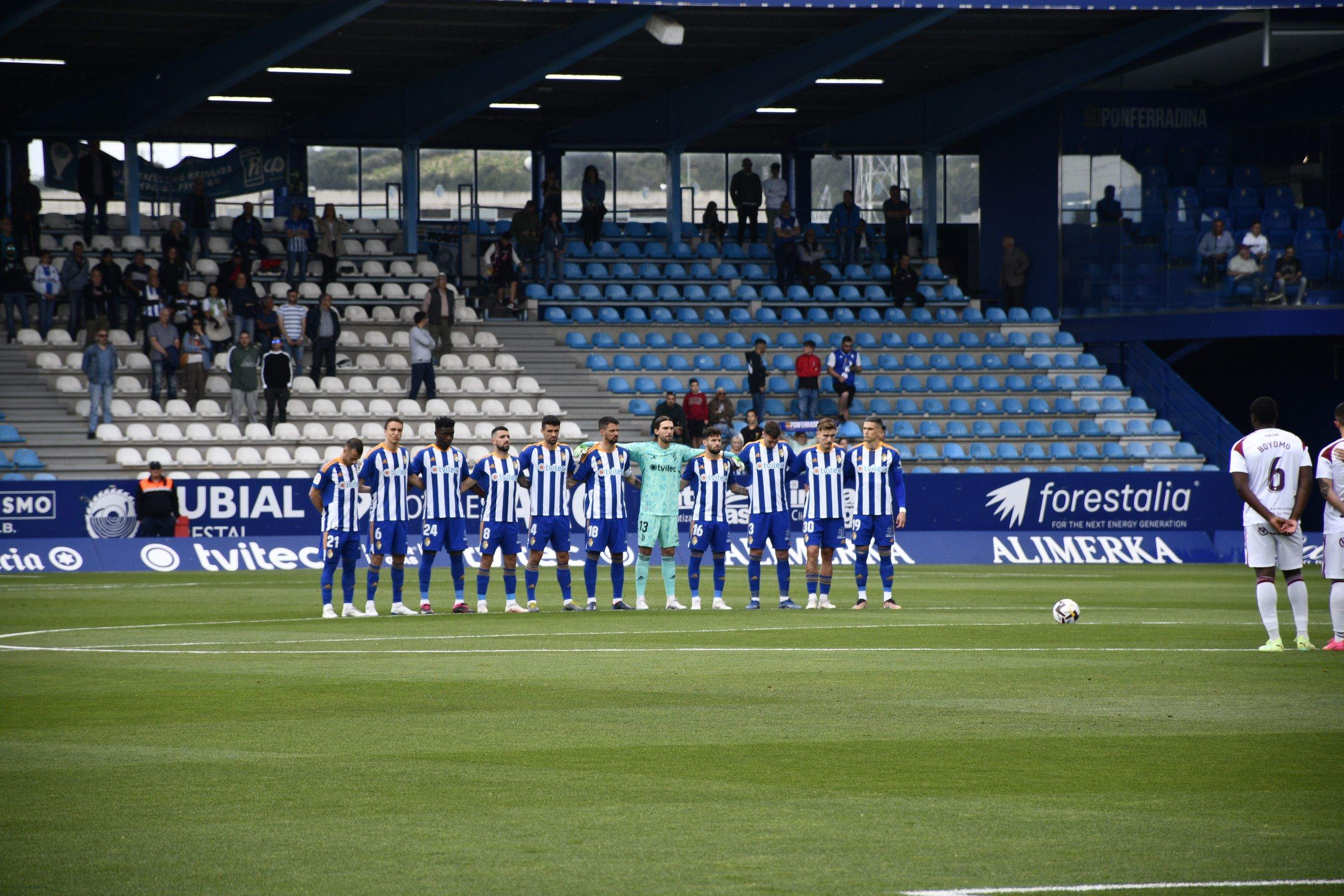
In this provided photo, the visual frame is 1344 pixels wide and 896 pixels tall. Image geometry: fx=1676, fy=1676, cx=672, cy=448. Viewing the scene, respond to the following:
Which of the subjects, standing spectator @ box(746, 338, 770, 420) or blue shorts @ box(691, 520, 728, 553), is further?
standing spectator @ box(746, 338, 770, 420)

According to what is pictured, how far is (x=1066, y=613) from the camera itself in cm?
1582

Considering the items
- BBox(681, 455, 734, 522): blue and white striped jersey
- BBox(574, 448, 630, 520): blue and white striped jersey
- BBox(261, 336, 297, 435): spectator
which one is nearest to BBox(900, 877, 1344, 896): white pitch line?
BBox(574, 448, 630, 520): blue and white striped jersey

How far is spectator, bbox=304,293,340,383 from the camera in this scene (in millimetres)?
31812

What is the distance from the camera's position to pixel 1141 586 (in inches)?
885

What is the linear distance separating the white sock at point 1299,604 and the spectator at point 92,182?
2758 centimetres

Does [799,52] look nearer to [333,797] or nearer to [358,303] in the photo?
[358,303]

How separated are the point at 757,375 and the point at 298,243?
10.2 meters

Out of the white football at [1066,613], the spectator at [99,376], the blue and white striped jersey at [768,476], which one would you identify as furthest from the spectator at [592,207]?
the white football at [1066,613]

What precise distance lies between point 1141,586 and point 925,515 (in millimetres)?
6838

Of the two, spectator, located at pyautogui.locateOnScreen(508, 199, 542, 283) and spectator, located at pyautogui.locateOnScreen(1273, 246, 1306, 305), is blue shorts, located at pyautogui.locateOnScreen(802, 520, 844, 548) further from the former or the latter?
spectator, located at pyautogui.locateOnScreen(508, 199, 542, 283)

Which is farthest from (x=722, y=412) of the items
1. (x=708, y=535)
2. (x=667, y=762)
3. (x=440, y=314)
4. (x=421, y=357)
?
(x=667, y=762)

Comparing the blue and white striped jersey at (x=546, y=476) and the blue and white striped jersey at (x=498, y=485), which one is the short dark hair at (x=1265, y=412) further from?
the blue and white striped jersey at (x=498, y=485)

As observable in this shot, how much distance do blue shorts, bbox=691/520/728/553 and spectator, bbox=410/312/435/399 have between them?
1337cm

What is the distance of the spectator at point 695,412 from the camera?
30.9 m
